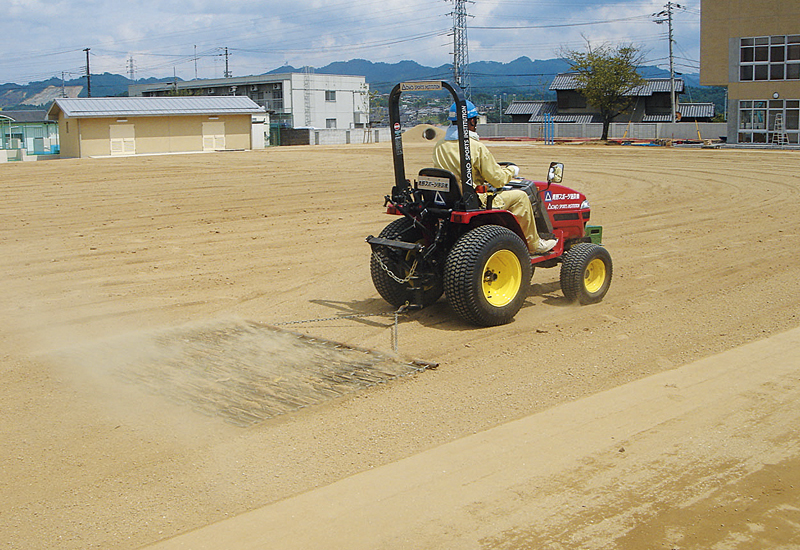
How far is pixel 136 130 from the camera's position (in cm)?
4319

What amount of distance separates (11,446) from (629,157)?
30975 mm

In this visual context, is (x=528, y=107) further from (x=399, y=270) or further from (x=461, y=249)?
(x=461, y=249)

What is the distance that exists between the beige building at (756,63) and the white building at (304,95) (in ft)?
141

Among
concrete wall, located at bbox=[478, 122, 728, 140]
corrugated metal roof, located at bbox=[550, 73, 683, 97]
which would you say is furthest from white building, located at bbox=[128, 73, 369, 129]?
corrugated metal roof, located at bbox=[550, 73, 683, 97]

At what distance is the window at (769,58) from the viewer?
138ft

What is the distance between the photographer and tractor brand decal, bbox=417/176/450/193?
7938 millimetres

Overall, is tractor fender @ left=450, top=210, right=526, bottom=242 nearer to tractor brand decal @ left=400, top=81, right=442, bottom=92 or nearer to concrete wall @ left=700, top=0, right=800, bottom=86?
tractor brand decal @ left=400, top=81, right=442, bottom=92

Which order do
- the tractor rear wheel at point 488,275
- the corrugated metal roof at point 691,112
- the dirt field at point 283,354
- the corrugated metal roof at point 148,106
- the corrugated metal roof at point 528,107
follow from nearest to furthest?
the dirt field at point 283,354 < the tractor rear wheel at point 488,275 < the corrugated metal roof at point 148,106 < the corrugated metal roof at point 691,112 < the corrugated metal roof at point 528,107

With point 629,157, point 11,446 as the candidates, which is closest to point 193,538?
point 11,446

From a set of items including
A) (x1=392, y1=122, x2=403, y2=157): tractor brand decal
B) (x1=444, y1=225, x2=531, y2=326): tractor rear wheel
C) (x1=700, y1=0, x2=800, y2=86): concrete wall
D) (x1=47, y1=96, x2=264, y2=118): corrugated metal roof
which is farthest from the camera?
(x1=700, y1=0, x2=800, y2=86): concrete wall

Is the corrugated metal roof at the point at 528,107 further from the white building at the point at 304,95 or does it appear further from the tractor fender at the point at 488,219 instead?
the tractor fender at the point at 488,219

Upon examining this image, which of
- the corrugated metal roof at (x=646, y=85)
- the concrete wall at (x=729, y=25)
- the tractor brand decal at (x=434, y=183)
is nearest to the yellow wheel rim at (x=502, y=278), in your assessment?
the tractor brand decal at (x=434, y=183)

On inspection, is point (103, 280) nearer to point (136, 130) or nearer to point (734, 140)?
point (136, 130)

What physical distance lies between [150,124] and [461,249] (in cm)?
3954
